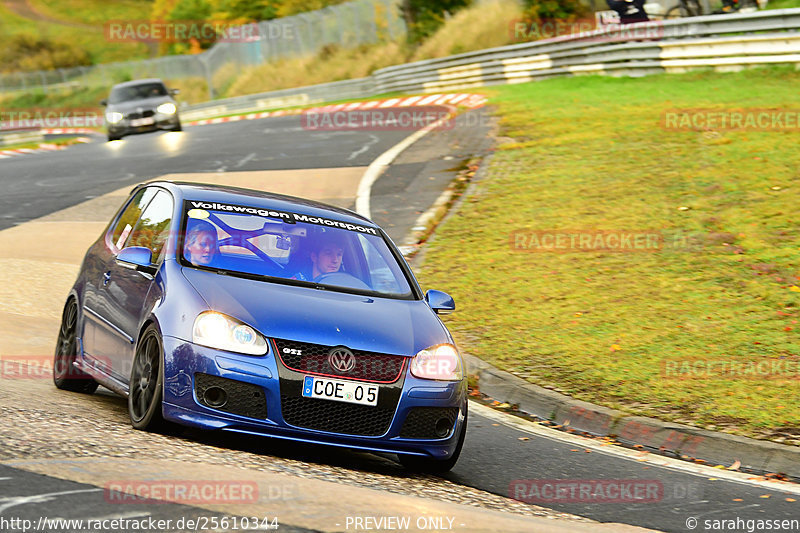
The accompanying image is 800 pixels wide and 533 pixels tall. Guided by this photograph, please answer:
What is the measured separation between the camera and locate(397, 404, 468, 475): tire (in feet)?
21.8

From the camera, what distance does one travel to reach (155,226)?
7.49 m

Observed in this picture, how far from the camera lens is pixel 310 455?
6.59 m

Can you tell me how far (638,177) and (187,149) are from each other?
1210 cm

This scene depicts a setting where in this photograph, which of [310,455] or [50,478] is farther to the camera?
[310,455]

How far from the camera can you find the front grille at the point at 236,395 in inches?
236

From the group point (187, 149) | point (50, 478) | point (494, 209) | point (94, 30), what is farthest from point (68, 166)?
point (94, 30)

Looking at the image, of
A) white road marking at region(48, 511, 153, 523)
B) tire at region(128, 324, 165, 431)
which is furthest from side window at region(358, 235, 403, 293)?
white road marking at region(48, 511, 153, 523)

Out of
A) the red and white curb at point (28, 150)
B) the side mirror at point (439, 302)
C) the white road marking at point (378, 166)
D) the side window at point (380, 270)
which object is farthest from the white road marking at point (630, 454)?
the red and white curb at point (28, 150)

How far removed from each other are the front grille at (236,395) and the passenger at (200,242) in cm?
104

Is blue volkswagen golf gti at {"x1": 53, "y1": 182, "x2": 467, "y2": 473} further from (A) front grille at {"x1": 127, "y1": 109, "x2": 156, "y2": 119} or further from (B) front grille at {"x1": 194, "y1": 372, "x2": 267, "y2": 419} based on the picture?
(A) front grille at {"x1": 127, "y1": 109, "x2": 156, "y2": 119}

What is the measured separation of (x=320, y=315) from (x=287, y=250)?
102 cm

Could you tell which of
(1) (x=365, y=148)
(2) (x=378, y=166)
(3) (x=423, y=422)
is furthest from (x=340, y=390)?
(1) (x=365, y=148)

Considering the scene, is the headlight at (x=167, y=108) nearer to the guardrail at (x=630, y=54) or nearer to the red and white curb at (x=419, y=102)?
the red and white curb at (x=419, y=102)

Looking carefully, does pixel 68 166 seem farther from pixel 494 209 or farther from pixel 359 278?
pixel 359 278
